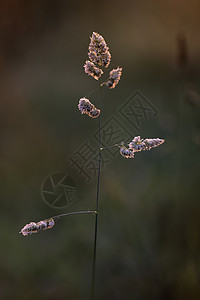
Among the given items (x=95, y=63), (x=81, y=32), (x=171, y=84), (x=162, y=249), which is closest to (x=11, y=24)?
(x=81, y=32)

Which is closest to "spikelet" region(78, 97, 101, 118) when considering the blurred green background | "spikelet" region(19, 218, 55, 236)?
"spikelet" region(19, 218, 55, 236)

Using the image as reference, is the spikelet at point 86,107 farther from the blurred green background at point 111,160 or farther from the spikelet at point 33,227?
the blurred green background at point 111,160

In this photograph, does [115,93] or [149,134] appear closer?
[149,134]

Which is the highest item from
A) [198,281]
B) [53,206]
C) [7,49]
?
[7,49]

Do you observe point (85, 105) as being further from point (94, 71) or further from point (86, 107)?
point (94, 71)

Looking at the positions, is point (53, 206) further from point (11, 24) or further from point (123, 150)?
point (11, 24)

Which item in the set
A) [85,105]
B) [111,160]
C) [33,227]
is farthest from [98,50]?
[111,160]
